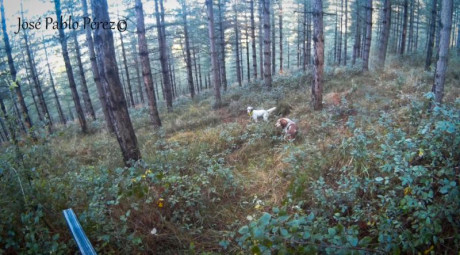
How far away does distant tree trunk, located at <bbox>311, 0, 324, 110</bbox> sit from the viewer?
279 inches

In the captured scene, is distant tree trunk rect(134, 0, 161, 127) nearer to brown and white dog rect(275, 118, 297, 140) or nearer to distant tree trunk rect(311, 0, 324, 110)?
brown and white dog rect(275, 118, 297, 140)

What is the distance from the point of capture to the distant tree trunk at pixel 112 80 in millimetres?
4500

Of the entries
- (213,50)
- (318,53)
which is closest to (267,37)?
(213,50)

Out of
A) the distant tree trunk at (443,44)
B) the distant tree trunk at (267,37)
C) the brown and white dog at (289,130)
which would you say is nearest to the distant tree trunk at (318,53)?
the brown and white dog at (289,130)

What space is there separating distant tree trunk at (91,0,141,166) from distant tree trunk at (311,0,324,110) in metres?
5.83

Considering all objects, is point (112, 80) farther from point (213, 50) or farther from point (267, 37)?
point (267, 37)

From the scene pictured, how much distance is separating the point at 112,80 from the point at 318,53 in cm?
600

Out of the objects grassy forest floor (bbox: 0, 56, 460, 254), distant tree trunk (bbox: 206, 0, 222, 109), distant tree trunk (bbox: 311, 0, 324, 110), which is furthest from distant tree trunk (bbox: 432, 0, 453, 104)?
distant tree trunk (bbox: 206, 0, 222, 109)

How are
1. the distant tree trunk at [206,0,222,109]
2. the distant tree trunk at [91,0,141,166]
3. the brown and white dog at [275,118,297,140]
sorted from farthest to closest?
the distant tree trunk at [206,0,222,109] → the brown and white dog at [275,118,297,140] → the distant tree trunk at [91,0,141,166]

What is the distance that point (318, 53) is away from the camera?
734 centimetres

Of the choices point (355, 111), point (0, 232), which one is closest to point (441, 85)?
point (355, 111)

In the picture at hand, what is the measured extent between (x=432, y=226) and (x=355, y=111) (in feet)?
18.4

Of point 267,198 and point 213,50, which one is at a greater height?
point 213,50

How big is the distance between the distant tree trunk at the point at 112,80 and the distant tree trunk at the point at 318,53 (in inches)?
229
